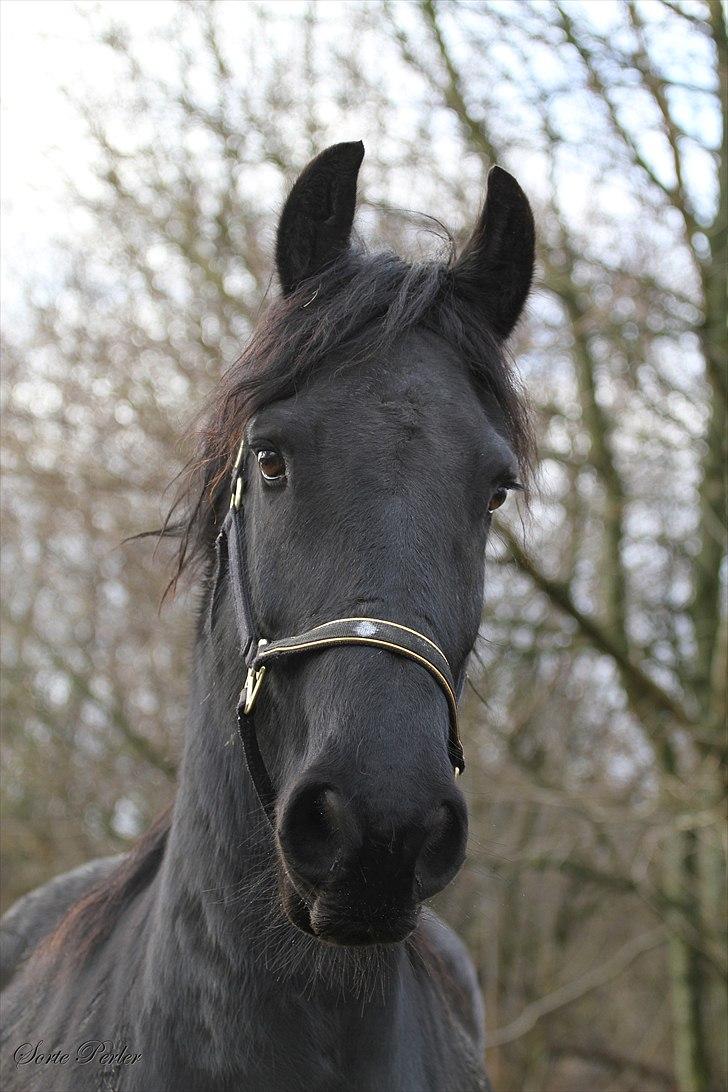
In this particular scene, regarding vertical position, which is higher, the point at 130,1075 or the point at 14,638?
the point at 130,1075

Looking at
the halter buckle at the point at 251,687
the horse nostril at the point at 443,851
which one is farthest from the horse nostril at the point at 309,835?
the halter buckle at the point at 251,687

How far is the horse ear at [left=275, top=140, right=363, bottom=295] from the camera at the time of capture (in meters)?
2.74

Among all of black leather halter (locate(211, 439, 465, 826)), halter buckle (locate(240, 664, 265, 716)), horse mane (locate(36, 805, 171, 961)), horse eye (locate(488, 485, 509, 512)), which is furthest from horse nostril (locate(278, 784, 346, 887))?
horse mane (locate(36, 805, 171, 961))

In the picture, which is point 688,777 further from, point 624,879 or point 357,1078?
point 357,1078

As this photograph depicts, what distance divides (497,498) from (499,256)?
783mm

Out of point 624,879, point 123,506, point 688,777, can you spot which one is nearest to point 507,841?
point 624,879

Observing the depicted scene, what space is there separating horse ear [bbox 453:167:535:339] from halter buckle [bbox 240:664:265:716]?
1270 mm

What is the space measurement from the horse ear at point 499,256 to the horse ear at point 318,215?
1.21ft

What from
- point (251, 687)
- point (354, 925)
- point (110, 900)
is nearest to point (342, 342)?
point (251, 687)

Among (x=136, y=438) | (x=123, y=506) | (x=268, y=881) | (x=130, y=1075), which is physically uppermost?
(x=268, y=881)

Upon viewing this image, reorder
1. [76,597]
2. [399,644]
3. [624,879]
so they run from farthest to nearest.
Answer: [76,597], [624,879], [399,644]

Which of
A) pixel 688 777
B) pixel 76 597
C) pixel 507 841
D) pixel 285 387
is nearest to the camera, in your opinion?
pixel 285 387

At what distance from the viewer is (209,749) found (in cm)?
268

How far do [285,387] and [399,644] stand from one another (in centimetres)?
81
